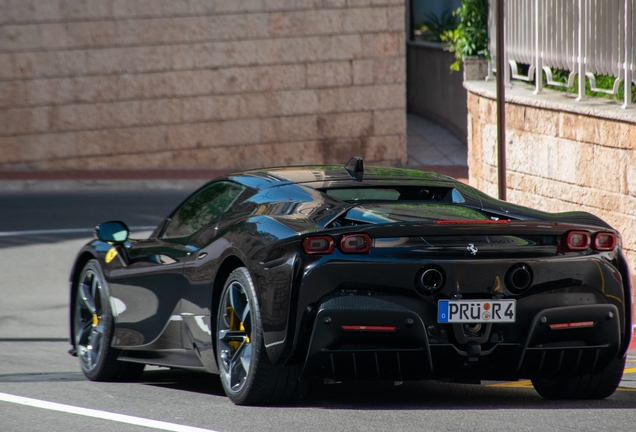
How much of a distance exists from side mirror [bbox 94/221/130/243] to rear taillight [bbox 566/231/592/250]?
2.76 m

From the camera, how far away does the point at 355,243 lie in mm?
5555

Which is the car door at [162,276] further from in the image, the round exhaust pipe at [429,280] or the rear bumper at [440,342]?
the round exhaust pipe at [429,280]

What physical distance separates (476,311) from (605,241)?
2.71ft

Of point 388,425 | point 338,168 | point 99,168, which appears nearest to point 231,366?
point 388,425

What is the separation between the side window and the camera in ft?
22.2

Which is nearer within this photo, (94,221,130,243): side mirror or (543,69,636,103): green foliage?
(94,221,130,243): side mirror

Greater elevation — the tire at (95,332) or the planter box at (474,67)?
the planter box at (474,67)

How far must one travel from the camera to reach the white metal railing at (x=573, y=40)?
36.3 ft

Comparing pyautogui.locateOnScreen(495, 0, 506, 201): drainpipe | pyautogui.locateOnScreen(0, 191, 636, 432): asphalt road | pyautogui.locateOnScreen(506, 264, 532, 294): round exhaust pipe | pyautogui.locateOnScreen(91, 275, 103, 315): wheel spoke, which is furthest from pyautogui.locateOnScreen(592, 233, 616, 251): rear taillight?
pyautogui.locateOnScreen(495, 0, 506, 201): drainpipe

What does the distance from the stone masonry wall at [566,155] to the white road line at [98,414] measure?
241 inches

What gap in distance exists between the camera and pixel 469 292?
5.65m

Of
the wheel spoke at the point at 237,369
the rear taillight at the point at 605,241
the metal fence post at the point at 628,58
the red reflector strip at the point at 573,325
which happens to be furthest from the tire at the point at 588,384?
the metal fence post at the point at 628,58

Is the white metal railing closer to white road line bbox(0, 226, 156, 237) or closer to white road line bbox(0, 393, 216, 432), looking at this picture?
white road line bbox(0, 226, 156, 237)

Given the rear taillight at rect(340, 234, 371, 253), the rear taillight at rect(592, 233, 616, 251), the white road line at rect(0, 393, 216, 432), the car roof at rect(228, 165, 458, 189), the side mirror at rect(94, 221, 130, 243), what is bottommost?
the white road line at rect(0, 393, 216, 432)
